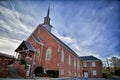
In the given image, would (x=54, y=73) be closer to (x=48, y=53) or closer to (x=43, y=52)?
(x=48, y=53)

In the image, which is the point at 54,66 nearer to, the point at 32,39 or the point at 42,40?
the point at 42,40

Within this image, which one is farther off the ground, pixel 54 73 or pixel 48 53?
pixel 48 53

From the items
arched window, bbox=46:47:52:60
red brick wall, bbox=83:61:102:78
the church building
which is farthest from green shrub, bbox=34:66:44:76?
red brick wall, bbox=83:61:102:78

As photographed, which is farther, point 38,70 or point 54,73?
point 38,70

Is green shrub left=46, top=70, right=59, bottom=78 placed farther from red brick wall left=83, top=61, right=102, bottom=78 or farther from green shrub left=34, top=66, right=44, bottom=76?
red brick wall left=83, top=61, right=102, bottom=78

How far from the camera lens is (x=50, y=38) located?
18094 millimetres

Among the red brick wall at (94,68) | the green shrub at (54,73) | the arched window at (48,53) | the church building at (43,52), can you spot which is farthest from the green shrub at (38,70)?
the red brick wall at (94,68)

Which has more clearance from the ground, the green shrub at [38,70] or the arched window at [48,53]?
the arched window at [48,53]

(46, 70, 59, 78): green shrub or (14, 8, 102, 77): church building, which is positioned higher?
(14, 8, 102, 77): church building

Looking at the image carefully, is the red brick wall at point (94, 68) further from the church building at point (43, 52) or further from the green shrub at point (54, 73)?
the green shrub at point (54, 73)

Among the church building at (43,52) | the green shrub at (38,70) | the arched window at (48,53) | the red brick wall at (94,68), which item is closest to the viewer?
the green shrub at (38,70)

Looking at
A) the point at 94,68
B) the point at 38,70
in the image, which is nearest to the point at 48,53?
the point at 38,70

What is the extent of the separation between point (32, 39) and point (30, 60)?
4931mm

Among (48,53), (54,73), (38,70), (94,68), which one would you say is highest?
(48,53)
